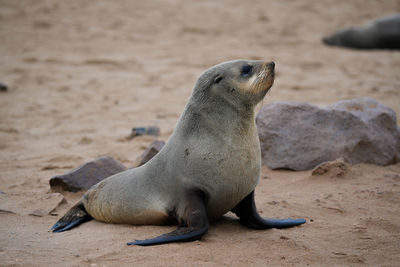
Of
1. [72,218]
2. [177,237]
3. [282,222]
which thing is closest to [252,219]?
[282,222]

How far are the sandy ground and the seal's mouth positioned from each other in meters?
0.92

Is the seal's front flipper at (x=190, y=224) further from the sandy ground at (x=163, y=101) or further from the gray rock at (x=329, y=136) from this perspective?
the gray rock at (x=329, y=136)

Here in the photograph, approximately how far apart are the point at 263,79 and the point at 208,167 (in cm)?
68

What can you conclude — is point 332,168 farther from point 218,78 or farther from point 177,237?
point 177,237

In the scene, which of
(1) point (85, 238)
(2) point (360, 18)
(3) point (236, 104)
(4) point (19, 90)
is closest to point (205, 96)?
(3) point (236, 104)

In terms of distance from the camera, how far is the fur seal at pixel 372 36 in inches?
428

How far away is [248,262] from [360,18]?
1239 centimetres

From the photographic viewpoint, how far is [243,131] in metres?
3.08

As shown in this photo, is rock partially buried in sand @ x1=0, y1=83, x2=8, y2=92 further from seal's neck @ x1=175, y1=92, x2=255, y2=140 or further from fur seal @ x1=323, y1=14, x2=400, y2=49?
fur seal @ x1=323, y1=14, x2=400, y2=49

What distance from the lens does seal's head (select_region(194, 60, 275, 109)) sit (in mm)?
3123

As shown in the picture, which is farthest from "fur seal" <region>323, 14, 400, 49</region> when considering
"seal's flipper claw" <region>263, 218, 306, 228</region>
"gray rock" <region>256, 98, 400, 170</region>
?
"seal's flipper claw" <region>263, 218, 306, 228</region>

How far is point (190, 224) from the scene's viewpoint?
2.84 metres

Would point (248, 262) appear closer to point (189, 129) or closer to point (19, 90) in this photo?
point (189, 129)

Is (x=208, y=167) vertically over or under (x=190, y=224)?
over
